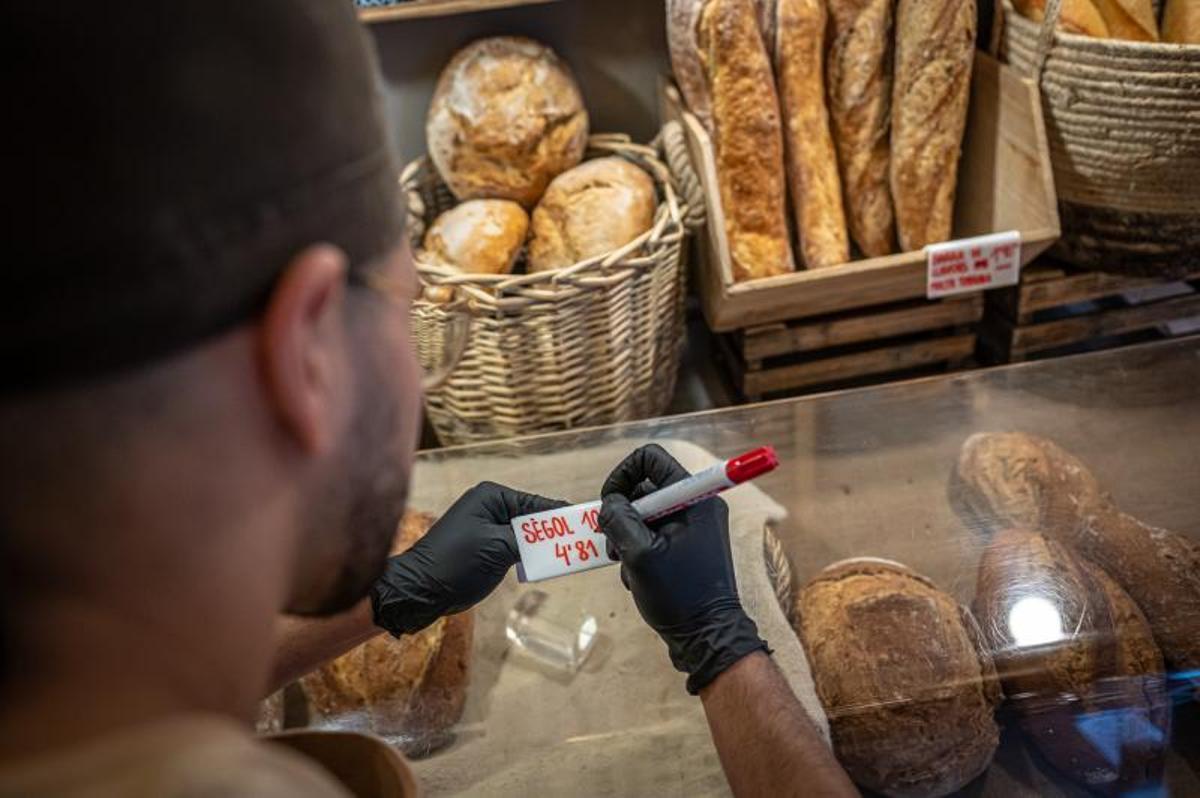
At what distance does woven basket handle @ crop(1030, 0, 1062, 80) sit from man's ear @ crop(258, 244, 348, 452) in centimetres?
149

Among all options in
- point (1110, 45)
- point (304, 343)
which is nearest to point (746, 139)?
point (1110, 45)

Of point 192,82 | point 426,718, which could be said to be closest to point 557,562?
point 426,718

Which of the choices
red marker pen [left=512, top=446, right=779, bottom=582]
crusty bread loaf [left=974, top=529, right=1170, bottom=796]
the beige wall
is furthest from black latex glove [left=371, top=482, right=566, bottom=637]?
the beige wall

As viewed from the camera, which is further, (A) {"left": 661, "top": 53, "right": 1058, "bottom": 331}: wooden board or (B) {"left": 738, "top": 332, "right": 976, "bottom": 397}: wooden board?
(B) {"left": 738, "top": 332, "right": 976, "bottom": 397}: wooden board

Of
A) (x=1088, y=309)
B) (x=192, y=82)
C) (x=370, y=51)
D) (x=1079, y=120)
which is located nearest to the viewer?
(x=192, y=82)

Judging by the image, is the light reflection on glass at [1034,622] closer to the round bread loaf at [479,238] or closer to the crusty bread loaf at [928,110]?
the crusty bread loaf at [928,110]

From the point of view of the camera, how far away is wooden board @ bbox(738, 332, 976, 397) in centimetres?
191

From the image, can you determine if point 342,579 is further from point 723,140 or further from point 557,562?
point 723,140

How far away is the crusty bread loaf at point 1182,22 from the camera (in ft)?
5.36

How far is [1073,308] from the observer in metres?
1.95

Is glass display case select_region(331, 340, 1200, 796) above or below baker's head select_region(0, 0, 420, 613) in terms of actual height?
below

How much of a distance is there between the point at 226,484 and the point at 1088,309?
6.07ft

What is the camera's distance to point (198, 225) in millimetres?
483

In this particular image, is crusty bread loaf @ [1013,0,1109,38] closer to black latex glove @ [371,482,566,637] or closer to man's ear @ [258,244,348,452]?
black latex glove @ [371,482,566,637]
